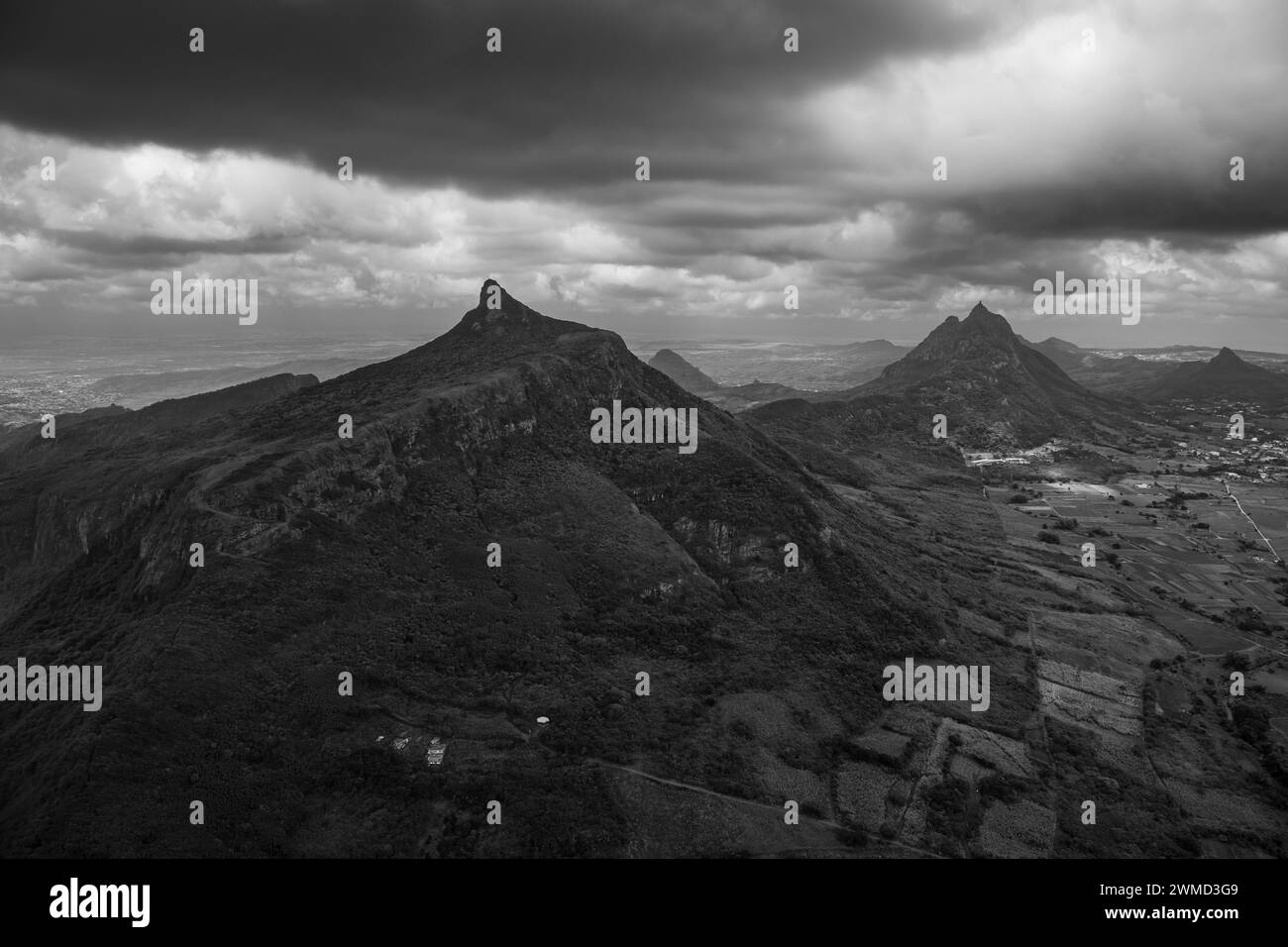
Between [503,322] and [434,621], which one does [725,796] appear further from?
[503,322]

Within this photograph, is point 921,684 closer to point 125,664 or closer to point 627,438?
point 627,438

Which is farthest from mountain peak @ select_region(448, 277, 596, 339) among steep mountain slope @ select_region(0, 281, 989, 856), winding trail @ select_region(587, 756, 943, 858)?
winding trail @ select_region(587, 756, 943, 858)

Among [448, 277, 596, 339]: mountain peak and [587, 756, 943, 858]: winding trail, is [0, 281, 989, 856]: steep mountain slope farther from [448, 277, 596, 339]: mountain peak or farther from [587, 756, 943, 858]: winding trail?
[448, 277, 596, 339]: mountain peak

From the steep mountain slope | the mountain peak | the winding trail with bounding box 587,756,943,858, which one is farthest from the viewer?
the mountain peak

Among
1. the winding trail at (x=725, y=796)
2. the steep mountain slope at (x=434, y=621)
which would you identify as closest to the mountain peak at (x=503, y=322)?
the steep mountain slope at (x=434, y=621)

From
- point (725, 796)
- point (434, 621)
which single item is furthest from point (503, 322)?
point (725, 796)

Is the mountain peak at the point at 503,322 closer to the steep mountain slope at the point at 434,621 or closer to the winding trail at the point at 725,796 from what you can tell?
the steep mountain slope at the point at 434,621

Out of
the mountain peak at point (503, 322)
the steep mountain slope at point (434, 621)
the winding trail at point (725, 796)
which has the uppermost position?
the mountain peak at point (503, 322)

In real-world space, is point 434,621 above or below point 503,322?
below
